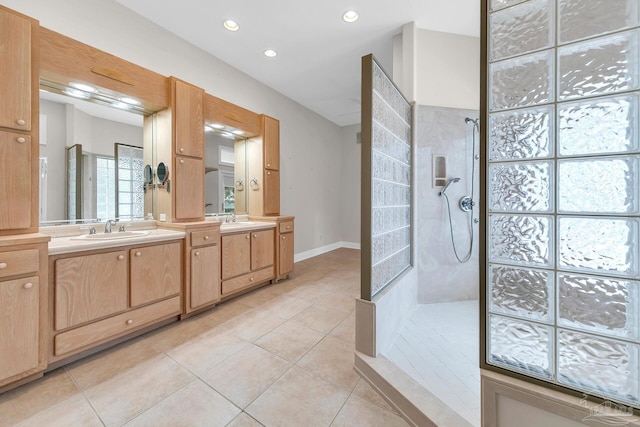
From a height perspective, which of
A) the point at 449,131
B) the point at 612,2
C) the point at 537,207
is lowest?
the point at 537,207

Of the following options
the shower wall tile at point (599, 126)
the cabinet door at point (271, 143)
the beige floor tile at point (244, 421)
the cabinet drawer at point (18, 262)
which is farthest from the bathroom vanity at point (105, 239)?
the shower wall tile at point (599, 126)

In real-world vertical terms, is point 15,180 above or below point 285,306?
above

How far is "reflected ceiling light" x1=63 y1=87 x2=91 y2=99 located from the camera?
1.98m

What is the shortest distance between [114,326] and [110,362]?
235 millimetres

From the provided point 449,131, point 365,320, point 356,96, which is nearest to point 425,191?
point 449,131

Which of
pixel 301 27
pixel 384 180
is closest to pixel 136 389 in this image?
pixel 384 180

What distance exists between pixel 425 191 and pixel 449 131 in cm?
70

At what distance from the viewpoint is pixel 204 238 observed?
242 centimetres

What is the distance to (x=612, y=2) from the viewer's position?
0.79 m

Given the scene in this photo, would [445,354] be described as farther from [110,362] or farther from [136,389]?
[110,362]

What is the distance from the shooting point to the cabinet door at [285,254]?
338cm

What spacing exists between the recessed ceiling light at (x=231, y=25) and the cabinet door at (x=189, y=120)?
0.74m

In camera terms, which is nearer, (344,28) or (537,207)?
(537,207)

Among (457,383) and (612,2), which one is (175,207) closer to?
(457,383)
